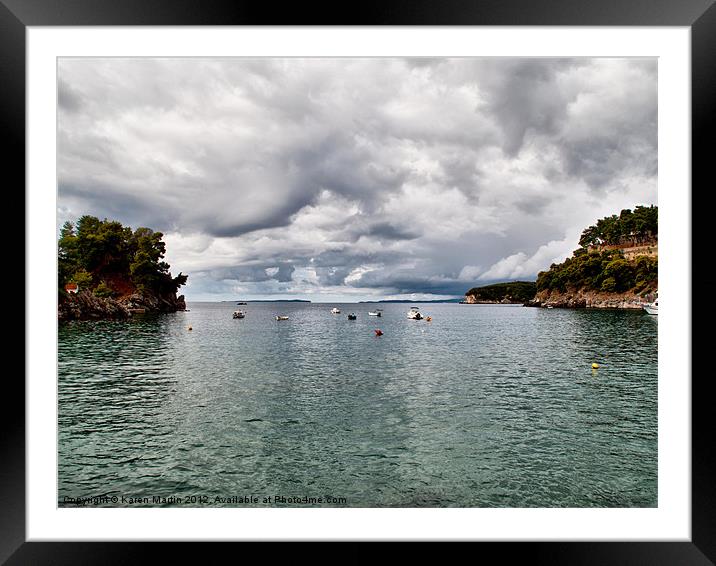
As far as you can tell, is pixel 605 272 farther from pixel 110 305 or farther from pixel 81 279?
pixel 81 279

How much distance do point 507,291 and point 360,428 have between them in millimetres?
59032

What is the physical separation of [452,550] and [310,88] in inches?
333

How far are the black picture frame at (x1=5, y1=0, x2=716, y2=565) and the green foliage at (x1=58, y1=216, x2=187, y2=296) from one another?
3232 centimetres

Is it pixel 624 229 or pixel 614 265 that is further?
pixel 624 229

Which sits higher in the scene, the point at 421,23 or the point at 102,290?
the point at 421,23

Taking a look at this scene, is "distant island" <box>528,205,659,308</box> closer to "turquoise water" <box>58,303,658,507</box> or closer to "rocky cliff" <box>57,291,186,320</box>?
"turquoise water" <box>58,303,658,507</box>

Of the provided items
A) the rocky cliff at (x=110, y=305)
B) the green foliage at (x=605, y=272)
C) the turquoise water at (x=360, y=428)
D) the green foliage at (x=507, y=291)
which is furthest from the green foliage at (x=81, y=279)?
the green foliage at (x=507, y=291)

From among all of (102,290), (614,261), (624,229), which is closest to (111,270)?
(102,290)

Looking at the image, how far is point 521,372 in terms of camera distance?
1342 centimetres

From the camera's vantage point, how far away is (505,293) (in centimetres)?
6191

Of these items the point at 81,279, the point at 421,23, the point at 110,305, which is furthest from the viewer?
the point at 110,305

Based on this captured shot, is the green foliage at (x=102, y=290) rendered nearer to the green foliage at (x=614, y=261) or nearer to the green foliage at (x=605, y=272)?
the green foliage at (x=605, y=272)
